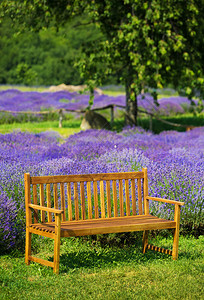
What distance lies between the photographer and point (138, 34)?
1238cm

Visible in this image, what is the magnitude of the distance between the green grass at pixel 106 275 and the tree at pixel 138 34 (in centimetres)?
793

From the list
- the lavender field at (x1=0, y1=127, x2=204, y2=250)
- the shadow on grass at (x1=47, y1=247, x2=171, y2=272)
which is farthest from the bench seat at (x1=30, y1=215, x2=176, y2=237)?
the lavender field at (x1=0, y1=127, x2=204, y2=250)

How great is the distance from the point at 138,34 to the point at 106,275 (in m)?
9.31

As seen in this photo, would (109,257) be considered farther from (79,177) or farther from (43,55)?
(43,55)

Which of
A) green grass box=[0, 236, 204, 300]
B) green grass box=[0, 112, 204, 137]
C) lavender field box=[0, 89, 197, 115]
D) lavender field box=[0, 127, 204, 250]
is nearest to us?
green grass box=[0, 236, 204, 300]

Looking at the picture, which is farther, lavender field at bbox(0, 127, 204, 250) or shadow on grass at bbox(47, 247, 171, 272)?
lavender field at bbox(0, 127, 204, 250)

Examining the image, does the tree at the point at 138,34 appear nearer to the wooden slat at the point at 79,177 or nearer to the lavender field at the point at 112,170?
the lavender field at the point at 112,170

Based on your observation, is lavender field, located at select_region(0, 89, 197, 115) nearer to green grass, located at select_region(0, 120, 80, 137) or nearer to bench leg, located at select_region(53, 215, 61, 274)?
green grass, located at select_region(0, 120, 80, 137)

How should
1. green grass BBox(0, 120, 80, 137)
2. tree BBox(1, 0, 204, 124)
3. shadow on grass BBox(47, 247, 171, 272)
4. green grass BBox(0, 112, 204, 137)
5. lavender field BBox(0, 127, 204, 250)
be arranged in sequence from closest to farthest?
1. shadow on grass BBox(47, 247, 171, 272)
2. lavender field BBox(0, 127, 204, 250)
3. tree BBox(1, 0, 204, 124)
4. green grass BBox(0, 120, 80, 137)
5. green grass BBox(0, 112, 204, 137)

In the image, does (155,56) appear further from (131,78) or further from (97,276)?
(97,276)

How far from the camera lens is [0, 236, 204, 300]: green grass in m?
3.73

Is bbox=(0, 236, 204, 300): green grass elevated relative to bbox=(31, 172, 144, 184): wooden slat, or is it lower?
lower

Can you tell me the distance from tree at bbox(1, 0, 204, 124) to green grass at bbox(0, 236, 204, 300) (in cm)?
793

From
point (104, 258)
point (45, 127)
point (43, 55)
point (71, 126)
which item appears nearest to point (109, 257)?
point (104, 258)
